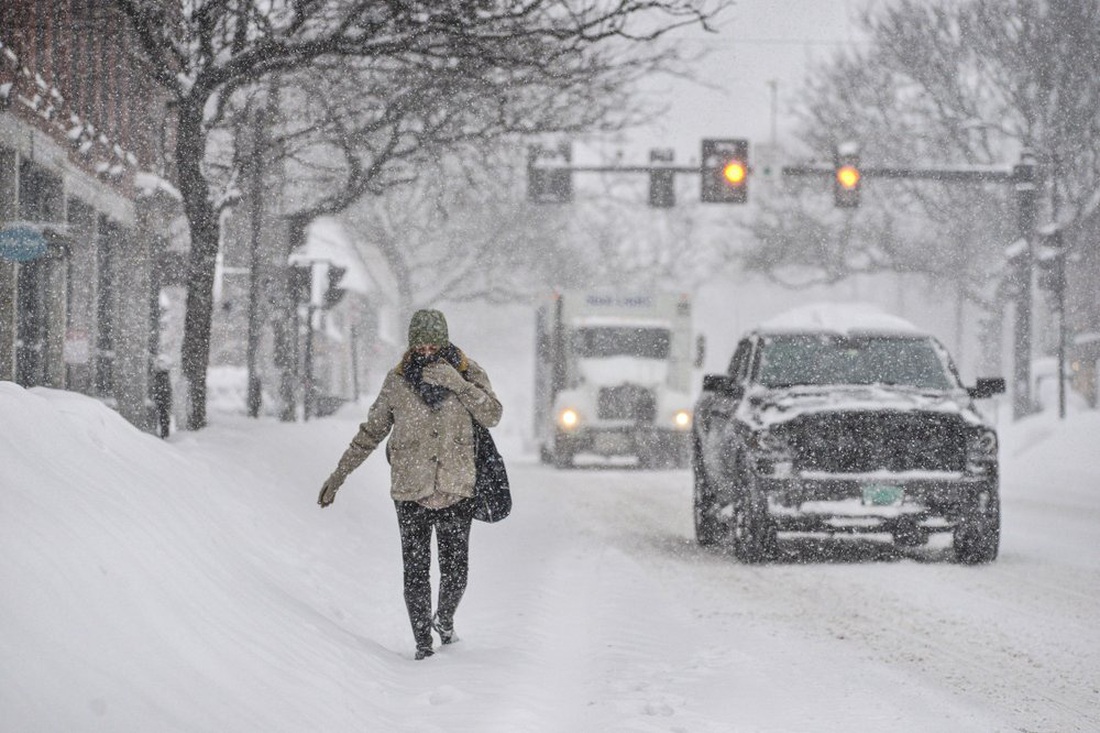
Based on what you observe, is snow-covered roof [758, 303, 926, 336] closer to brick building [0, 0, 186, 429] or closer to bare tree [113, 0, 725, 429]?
bare tree [113, 0, 725, 429]

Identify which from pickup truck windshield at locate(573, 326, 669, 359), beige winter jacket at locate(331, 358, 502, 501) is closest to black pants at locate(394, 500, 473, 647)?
beige winter jacket at locate(331, 358, 502, 501)

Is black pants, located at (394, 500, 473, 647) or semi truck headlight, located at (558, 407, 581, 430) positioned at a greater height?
black pants, located at (394, 500, 473, 647)

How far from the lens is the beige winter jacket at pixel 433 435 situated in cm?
776

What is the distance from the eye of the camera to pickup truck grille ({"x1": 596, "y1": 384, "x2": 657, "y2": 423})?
3038cm

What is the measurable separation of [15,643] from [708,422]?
10.5m

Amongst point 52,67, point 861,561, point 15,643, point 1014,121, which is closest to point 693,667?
point 15,643

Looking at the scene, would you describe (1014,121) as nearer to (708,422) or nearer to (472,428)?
(708,422)

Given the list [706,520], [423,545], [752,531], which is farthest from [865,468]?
[423,545]

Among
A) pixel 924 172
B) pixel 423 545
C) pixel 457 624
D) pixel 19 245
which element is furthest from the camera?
pixel 924 172

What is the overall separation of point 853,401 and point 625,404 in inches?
705

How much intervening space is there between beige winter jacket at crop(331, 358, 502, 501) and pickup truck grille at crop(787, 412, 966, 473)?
4887mm

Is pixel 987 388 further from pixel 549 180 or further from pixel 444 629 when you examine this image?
pixel 549 180

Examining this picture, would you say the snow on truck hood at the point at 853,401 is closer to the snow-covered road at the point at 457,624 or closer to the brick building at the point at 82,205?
the snow-covered road at the point at 457,624

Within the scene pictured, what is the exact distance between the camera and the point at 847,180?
24.8m
